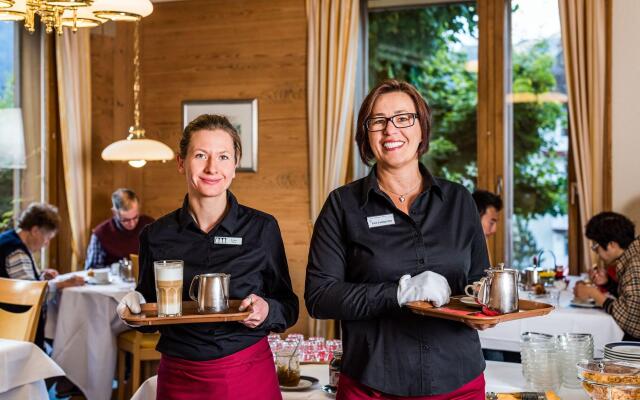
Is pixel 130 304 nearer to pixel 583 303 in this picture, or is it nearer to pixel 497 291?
pixel 497 291

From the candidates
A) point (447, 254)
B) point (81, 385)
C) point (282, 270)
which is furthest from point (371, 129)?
point (81, 385)


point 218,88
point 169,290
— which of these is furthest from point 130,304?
point 218,88

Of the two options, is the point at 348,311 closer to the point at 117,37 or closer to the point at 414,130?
the point at 414,130

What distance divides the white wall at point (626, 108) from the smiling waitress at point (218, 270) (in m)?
3.71

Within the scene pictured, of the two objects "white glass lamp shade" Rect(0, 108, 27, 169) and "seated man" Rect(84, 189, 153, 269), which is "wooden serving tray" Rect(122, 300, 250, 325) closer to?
"seated man" Rect(84, 189, 153, 269)

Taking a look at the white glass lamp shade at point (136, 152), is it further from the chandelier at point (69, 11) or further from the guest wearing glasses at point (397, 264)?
the guest wearing glasses at point (397, 264)

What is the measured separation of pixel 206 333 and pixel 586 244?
3994mm

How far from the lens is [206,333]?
7.42 feet

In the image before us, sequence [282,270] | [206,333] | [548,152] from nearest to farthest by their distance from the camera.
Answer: [206,333] < [282,270] < [548,152]

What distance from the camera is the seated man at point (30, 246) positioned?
508 centimetres

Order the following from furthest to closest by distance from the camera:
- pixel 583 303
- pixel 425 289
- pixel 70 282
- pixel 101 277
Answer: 1. pixel 101 277
2. pixel 70 282
3. pixel 583 303
4. pixel 425 289

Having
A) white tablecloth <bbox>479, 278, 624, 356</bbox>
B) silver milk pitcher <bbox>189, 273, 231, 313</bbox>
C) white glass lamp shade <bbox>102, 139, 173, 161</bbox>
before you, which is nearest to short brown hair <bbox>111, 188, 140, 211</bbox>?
white glass lamp shade <bbox>102, 139, 173, 161</bbox>

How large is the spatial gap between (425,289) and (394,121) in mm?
450

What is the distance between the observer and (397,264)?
2053mm
